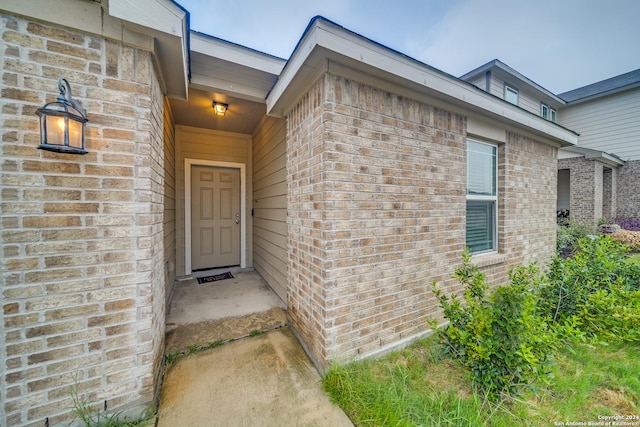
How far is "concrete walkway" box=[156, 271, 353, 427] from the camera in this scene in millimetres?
1547

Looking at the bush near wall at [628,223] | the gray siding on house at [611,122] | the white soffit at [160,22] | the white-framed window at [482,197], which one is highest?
the gray siding on house at [611,122]

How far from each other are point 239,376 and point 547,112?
45.4 ft

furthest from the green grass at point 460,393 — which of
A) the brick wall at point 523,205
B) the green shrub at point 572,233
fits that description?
the green shrub at point 572,233

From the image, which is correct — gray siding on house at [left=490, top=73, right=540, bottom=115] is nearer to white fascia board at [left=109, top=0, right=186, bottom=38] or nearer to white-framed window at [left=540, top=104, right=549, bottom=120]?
white-framed window at [left=540, top=104, right=549, bottom=120]

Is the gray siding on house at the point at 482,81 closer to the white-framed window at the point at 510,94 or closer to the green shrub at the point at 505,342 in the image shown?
the white-framed window at the point at 510,94

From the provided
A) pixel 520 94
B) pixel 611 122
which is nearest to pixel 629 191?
pixel 611 122

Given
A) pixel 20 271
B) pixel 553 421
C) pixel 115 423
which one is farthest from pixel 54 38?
pixel 553 421

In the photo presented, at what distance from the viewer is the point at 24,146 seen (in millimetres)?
1273

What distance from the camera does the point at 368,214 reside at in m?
2.02

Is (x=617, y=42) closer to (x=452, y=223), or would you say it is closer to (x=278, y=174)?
(x=452, y=223)

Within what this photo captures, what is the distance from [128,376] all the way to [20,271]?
878 mm

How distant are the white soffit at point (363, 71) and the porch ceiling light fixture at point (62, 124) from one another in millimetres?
1450

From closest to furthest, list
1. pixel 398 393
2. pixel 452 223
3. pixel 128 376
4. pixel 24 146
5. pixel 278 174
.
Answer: pixel 24 146 < pixel 128 376 < pixel 398 393 < pixel 452 223 < pixel 278 174

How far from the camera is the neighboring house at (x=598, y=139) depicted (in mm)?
8086
